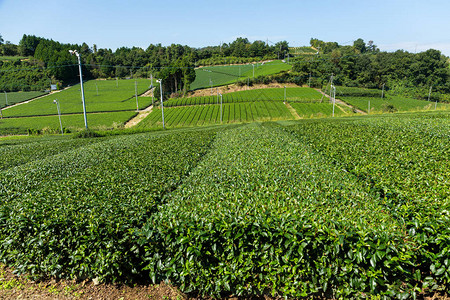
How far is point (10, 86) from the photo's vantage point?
10450 cm

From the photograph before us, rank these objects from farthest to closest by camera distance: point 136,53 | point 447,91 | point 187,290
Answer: point 136,53, point 447,91, point 187,290

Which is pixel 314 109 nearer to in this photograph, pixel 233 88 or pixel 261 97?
pixel 261 97

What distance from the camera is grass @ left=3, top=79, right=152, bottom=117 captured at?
79875mm

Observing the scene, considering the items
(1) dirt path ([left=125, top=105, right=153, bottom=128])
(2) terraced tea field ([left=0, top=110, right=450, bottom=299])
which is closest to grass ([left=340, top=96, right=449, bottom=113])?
(1) dirt path ([left=125, top=105, right=153, bottom=128])

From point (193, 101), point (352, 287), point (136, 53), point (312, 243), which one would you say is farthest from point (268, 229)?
point (136, 53)

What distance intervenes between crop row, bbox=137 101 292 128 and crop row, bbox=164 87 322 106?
3.24 metres

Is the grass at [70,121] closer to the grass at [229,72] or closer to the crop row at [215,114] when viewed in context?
the crop row at [215,114]

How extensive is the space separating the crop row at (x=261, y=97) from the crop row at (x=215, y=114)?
3238 millimetres

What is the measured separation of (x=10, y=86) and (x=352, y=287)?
440ft

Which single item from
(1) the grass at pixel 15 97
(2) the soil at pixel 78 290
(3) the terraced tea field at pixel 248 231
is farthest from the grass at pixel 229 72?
(2) the soil at pixel 78 290

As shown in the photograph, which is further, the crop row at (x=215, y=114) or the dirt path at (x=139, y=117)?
the dirt path at (x=139, y=117)

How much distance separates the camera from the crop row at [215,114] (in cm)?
6125

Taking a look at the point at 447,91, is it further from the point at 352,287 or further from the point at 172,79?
the point at 352,287

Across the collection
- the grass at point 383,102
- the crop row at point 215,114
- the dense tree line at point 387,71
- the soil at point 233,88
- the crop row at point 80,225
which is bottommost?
the crop row at point 215,114
